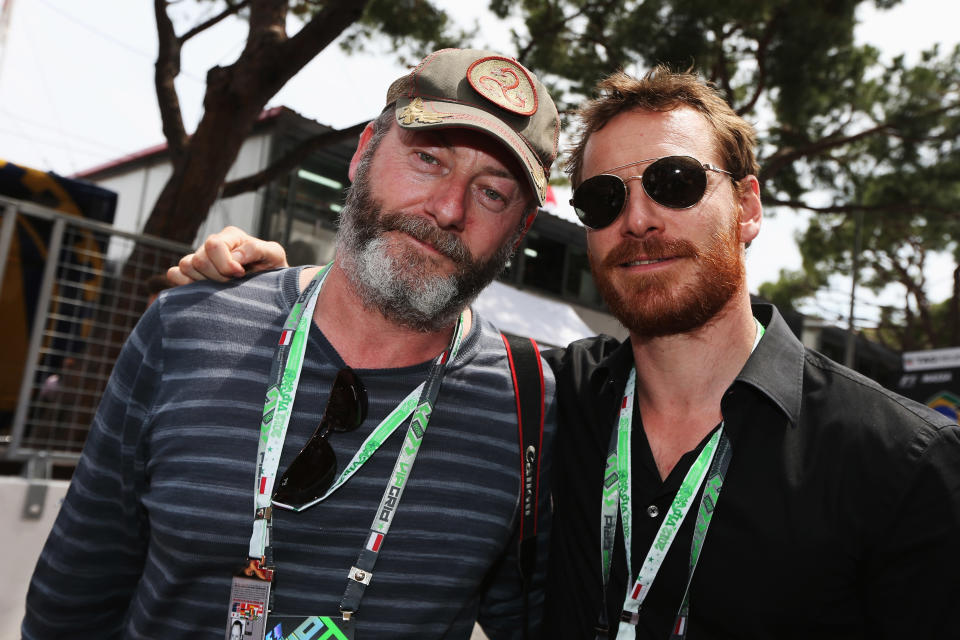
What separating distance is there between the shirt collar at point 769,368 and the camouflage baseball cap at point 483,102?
70cm

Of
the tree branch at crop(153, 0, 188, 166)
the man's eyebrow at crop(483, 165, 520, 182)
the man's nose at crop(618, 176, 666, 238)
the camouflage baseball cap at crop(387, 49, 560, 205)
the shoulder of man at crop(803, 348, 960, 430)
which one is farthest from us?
the tree branch at crop(153, 0, 188, 166)

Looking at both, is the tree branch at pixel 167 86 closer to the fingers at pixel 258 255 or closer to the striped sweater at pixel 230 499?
the fingers at pixel 258 255

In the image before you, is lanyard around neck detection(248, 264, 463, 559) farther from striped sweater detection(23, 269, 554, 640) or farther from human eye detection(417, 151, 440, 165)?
human eye detection(417, 151, 440, 165)

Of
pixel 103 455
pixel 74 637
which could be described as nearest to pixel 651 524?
pixel 103 455

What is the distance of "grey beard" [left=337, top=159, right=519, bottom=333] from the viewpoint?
80.4 inches

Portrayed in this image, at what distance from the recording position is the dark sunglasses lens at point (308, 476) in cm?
182

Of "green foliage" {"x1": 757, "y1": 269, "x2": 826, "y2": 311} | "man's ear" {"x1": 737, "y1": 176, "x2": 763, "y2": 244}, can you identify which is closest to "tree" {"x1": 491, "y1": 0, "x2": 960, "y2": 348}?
"man's ear" {"x1": 737, "y1": 176, "x2": 763, "y2": 244}

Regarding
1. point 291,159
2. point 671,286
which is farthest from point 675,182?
point 291,159

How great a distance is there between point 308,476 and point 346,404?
23 centimetres

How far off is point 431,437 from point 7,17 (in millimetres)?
19175

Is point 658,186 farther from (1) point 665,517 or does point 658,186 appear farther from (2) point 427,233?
(1) point 665,517

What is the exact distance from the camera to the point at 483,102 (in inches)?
85.7

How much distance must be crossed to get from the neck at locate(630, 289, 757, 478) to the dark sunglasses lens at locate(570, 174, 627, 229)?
45 centimetres

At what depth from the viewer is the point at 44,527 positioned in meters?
3.88
